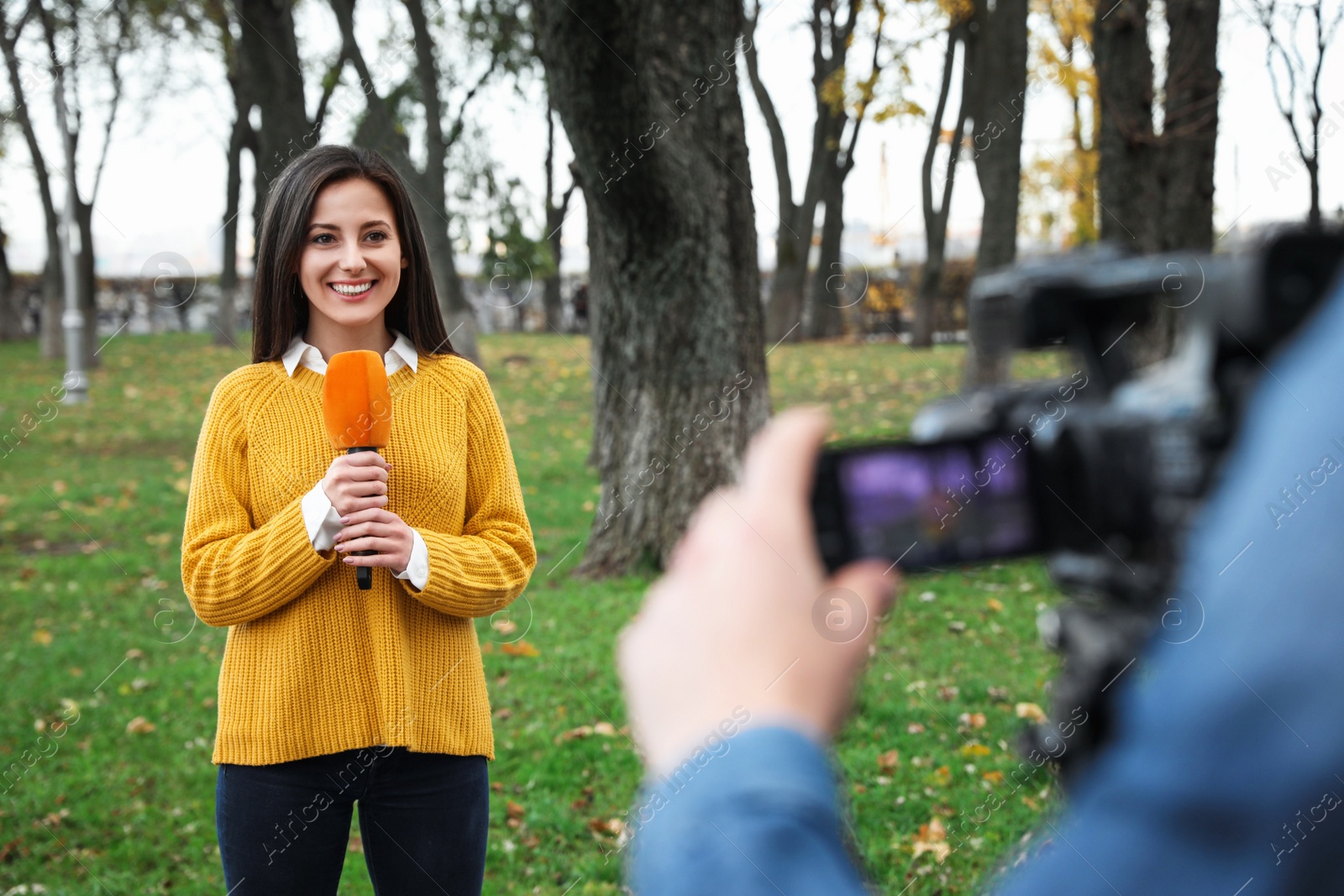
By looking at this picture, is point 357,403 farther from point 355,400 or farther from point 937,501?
point 937,501

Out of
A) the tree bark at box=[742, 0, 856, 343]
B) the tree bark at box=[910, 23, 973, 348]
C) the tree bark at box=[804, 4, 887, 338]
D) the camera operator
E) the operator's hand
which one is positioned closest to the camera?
the camera operator

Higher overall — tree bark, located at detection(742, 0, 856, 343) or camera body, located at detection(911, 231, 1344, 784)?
tree bark, located at detection(742, 0, 856, 343)

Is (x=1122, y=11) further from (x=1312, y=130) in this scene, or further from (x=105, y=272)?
(x=105, y=272)

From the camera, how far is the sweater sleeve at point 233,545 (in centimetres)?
194

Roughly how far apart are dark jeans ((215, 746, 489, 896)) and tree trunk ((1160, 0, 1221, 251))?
3.72m

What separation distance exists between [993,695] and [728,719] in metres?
4.49

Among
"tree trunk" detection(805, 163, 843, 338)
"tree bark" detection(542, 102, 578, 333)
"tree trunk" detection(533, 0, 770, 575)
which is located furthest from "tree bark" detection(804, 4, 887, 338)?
"tree trunk" detection(533, 0, 770, 575)

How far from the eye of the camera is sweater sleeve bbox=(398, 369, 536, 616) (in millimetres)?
2031

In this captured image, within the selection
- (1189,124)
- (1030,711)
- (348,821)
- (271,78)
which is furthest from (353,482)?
(271,78)

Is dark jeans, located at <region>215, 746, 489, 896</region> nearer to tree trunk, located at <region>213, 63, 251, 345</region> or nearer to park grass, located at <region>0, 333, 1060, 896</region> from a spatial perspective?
park grass, located at <region>0, 333, 1060, 896</region>

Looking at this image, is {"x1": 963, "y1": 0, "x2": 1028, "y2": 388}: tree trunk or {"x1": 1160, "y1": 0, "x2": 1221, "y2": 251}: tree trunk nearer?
{"x1": 963, "y1": 0, "x2": 1028, "y2": 388}: tree trunk

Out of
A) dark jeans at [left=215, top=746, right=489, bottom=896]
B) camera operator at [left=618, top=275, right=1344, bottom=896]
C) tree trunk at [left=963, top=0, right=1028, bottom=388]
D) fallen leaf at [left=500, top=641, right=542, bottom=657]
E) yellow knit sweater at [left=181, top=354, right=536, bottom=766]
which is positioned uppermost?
tree trunk at [left=963, top=0, right=1028, bottom=388]

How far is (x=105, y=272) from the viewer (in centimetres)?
2877

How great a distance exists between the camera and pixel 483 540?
2.17 m
